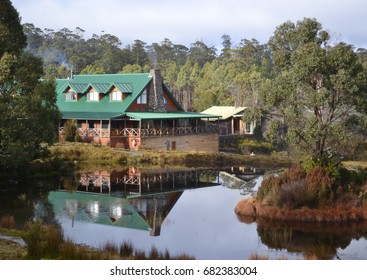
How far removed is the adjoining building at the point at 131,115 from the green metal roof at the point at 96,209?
1813 centimetres

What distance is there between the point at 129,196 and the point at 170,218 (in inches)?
220

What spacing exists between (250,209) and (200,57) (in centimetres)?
8666

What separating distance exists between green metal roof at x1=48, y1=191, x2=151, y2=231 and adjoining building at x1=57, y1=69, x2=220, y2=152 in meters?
18.1

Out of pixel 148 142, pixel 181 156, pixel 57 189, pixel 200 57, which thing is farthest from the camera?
pixel 200 57


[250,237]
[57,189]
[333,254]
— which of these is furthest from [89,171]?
[333,254]

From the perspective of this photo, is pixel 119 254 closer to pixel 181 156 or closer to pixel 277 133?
pixel 277 133

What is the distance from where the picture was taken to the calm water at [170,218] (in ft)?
58.3

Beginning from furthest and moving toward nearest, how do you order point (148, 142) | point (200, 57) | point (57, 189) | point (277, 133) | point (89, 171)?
point (200, 57) → point (148, 142) → point (89, 171) → point (57, 189) → point (277, 133)

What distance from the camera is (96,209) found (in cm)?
2364

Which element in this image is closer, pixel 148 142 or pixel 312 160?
pixel 312 160

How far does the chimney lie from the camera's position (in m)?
49.8

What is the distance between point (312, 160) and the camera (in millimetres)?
24125

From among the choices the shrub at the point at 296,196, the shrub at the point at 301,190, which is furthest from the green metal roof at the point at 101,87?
the shrub at the point at 296,196

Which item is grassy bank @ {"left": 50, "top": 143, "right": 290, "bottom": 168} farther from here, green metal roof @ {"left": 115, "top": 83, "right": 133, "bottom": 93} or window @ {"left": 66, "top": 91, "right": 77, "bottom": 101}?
window @ {"left": 66, "top": 91, "right": 77, "bottom": 101}
